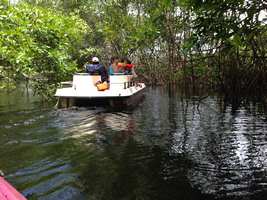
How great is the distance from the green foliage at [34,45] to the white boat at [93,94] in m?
1.96

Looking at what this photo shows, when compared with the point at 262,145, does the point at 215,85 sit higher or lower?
higher

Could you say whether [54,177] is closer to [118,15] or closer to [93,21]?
[118,15]

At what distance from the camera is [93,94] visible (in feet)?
46.1

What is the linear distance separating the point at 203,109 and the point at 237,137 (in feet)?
18.2

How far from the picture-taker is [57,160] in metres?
7.36

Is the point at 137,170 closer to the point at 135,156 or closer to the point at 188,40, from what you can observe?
the point at 135,156

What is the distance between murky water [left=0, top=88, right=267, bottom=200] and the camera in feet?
19.1

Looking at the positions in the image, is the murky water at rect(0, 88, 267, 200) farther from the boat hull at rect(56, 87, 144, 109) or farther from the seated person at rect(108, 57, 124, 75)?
the seated person at rect(108, 57, 124, 75)

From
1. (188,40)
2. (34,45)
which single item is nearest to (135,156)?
(188,40)

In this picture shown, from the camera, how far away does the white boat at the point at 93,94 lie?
14.0m

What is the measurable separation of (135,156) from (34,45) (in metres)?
3.98

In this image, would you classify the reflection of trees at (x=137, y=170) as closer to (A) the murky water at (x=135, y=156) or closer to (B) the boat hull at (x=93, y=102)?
(A) the murky water at (x=135, y=156)

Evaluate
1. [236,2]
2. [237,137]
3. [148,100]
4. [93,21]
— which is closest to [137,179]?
[236,2]

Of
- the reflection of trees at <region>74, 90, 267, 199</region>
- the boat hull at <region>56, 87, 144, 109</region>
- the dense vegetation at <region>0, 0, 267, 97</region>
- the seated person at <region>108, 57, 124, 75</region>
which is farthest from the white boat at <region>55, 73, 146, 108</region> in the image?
the seated person at <region>108, 57, 124, 75</region>
